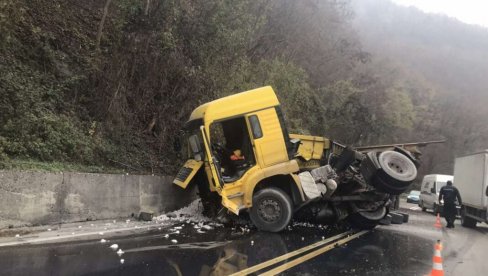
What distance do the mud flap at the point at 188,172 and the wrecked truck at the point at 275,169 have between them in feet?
0.09

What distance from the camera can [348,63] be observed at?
130ft

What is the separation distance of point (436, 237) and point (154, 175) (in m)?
7.75

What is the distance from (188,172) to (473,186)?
1164cm

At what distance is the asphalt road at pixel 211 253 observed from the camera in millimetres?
6480

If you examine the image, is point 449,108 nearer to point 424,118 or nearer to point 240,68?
point 424,118

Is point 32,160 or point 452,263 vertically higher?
point 32,160

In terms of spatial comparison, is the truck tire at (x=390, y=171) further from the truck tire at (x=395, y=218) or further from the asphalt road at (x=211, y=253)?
the truck tire at (x=395, y=218)

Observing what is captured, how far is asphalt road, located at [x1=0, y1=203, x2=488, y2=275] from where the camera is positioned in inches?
255

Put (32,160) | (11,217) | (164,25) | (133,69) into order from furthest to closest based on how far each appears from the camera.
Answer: (164,25), (133,69), (32,160), (11,217)

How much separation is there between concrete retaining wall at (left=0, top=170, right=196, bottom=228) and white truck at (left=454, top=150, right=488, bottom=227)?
408 inches

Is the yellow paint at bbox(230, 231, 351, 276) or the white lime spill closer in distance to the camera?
the yellow paint at bbox(230, 231, 351, 276)

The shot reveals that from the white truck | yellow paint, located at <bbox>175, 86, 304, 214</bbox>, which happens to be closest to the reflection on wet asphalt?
yellow paint, located at <bbox>175, 86, 304, 214</bbox>

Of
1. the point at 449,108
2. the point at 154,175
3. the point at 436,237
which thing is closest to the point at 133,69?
the point at 154,175

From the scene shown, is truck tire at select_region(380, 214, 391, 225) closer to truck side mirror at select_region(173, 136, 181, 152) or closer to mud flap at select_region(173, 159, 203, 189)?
mud flap at select_region(173, 159, 203, 189)
